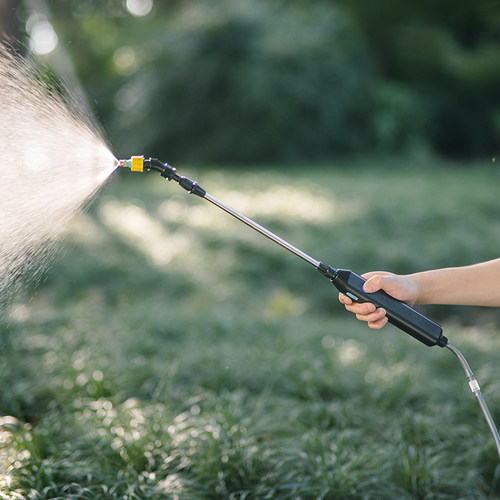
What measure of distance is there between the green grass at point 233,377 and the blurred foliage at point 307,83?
7.60m

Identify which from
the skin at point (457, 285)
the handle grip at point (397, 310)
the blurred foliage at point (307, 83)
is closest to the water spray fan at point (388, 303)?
the handle grip at point (397, 310)

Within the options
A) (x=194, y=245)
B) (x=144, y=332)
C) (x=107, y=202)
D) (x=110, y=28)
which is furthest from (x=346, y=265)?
(x=110, y=28)

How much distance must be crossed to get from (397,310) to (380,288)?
87 mm

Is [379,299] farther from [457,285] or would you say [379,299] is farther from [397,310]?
[457,285]

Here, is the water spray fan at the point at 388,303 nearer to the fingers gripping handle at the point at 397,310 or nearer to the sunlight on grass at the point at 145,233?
the fingers gripping handle at the point at 397,310

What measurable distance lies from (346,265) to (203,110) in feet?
31.1

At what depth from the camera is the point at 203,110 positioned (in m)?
15.0

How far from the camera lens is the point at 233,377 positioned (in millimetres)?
3467

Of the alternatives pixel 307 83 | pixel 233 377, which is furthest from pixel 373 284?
pixel 307 83

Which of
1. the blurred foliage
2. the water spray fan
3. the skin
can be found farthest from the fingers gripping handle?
the blurred foliage

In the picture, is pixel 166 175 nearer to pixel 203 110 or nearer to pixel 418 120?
pixel 203 110

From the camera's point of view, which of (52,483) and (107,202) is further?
(107,202)

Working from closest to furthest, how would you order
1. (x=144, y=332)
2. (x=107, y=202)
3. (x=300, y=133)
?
(x=144, y=332), (x=107, y=202), (x=300, y=133)

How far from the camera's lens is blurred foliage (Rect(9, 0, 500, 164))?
1455 cm
